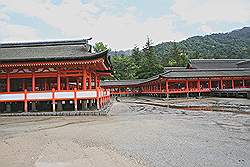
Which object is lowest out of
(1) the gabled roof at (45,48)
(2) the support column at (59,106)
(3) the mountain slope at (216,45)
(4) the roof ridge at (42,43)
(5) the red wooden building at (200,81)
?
(2) the support column at (59,106)

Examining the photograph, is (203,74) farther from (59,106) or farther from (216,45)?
(216,45)

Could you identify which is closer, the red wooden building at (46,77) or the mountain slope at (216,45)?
the red wooden building at (46,77)

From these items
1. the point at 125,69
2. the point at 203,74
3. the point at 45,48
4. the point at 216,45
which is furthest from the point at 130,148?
the point at 216,45

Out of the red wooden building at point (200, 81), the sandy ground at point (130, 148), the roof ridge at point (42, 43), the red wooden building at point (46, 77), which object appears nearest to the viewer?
the sandy ground at point (130, 148)

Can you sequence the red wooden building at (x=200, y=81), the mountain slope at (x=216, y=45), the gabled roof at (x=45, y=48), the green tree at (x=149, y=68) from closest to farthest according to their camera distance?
the gabled roof at (x=45, y=48), the red wooden building at (x=200, y=81), the green tree at (x=149, y=68), the mountain slope at (x=216, y=45)

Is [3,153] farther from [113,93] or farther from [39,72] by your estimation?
[113,93]

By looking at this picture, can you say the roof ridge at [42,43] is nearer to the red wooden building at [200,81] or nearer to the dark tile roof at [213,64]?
the red wooden building at [200,81]

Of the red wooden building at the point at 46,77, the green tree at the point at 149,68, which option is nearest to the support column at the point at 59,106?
the red wooden building at the point at 46,77

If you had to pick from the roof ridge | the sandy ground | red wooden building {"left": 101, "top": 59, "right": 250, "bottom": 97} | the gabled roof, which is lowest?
the sandy ground

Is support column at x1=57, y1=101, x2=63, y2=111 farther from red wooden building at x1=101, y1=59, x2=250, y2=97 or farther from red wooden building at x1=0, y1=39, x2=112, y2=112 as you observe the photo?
red wooden building at x1=101, y1=59, x2=250, y2=97

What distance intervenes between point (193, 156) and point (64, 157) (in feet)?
10.9

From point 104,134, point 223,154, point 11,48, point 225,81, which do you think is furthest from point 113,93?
point 223,154

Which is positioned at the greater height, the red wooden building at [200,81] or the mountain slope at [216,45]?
the mountain slope at [216,45]

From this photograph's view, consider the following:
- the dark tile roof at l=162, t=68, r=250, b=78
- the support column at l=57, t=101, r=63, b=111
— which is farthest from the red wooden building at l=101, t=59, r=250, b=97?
the support column at l=57, t=101, r=63, b=111
